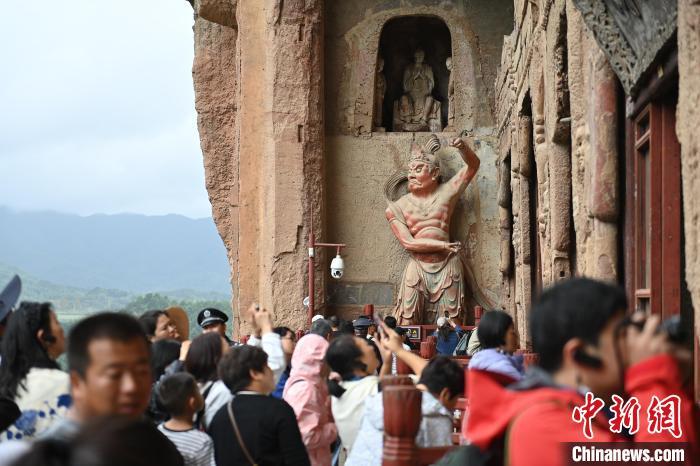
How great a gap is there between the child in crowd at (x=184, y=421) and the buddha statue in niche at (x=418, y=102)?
44.6ft

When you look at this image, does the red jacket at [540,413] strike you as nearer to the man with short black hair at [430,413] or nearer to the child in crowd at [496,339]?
the man with short black hair at [430,413]

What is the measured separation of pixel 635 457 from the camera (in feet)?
8.48

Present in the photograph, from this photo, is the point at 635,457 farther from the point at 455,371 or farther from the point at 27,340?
the point at 27,340

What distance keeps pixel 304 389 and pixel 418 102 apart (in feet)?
41.8

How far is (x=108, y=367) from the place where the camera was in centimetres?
299

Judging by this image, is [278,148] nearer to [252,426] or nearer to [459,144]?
[459,144]

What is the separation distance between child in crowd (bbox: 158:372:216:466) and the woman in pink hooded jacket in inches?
51.8

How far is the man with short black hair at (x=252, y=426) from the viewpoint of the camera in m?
4.64

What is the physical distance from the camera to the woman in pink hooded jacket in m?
5.72

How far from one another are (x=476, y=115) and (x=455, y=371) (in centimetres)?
1289

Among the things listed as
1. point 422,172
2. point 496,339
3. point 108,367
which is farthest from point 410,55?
point 108,367

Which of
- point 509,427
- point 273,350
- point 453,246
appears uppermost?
point 453,246

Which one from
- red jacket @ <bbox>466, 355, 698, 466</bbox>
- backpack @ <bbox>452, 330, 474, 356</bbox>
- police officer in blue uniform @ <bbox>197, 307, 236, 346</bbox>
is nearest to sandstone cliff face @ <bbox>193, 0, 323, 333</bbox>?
backpack @ <bbox>452, 330, 474, 356</bbox>

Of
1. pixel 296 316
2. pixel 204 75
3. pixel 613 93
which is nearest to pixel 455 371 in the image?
pixel 613 93
